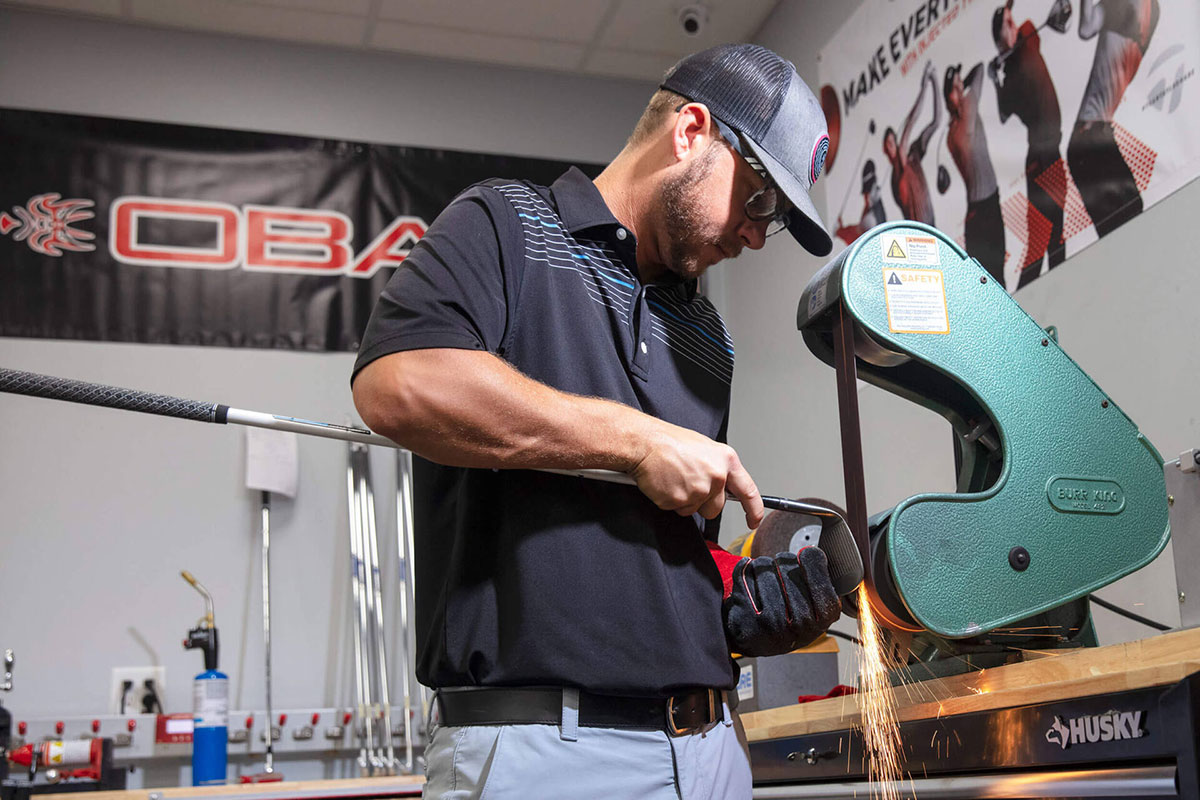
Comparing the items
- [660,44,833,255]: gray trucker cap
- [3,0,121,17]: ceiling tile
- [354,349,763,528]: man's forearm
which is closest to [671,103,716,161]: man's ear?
[660,44,833,255]: gray trucker cap

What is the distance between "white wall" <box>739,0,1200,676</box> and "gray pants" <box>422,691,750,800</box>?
1248 mm

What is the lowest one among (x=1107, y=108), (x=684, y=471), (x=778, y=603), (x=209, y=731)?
(x=209, y=731)

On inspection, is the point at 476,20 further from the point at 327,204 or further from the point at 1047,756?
the point at 1047,756

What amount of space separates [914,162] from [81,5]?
2.85 m

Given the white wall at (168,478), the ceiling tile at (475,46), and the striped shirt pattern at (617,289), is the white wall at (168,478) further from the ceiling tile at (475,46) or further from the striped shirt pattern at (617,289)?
the striped shirt pattern at (617,289)

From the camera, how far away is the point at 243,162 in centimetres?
411

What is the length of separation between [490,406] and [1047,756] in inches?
29.6

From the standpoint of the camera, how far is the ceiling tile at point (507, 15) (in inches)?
158

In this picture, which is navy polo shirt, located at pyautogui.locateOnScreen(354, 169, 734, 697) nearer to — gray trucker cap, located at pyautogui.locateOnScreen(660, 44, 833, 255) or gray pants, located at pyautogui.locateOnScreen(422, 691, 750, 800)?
gray pants, located at pyautogui.locateOnScreen(422, 691, 750, 800)

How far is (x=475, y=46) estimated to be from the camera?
14.1ft

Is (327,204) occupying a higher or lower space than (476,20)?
lower

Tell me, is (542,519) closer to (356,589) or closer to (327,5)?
(356,589)

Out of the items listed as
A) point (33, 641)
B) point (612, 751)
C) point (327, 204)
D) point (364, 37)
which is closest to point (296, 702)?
point (33, 641)

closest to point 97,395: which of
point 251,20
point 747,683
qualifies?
point 747,683
